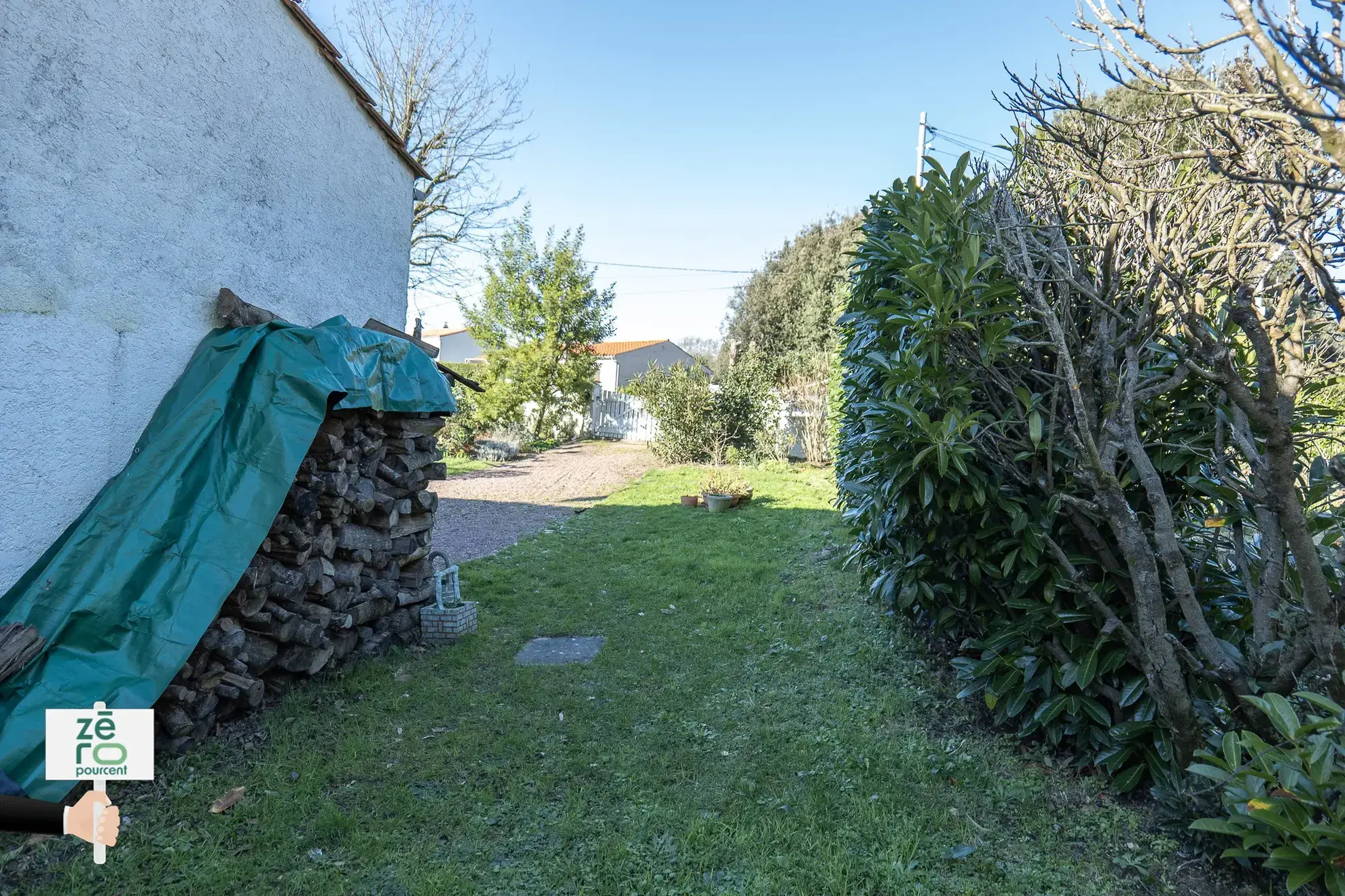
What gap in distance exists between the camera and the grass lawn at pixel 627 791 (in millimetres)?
2297

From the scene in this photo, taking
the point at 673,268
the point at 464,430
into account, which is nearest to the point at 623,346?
the point at 673,268

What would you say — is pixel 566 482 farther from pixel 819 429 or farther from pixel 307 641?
pixel 307 641

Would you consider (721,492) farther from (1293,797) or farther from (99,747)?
(1293,797)

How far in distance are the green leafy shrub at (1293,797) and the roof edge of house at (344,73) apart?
232 inches

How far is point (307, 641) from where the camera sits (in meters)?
3.56

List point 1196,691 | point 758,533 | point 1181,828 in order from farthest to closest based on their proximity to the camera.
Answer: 1. point 758,533
2. point 1196,691
3. point 1181,828

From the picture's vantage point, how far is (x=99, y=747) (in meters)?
2.49

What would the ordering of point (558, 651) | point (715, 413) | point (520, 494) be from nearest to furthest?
point (558, 651) → point (520, 494) → point (715, 413)

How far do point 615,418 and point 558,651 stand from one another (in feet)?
58.8

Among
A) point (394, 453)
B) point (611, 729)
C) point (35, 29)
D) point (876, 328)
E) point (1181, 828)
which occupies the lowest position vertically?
point (611, 729)

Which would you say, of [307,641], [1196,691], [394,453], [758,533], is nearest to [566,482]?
[758,533]

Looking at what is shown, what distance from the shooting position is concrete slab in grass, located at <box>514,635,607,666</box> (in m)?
4.43

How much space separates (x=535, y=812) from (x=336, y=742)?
46.4 inches

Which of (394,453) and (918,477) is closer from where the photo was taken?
(918,477)
